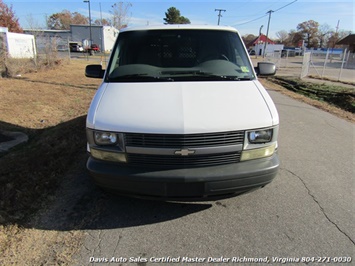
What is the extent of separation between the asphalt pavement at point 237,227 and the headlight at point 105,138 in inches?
35.1

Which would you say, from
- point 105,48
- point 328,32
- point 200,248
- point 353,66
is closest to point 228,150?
point 200,248

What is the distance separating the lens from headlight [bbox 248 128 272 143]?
109 inches

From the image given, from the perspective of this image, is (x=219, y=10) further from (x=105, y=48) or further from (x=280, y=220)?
(x=280, y=220)

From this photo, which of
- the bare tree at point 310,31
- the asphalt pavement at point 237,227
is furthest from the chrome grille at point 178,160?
the bare tree at point 310,31

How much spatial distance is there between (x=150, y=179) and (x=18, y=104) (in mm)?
7257

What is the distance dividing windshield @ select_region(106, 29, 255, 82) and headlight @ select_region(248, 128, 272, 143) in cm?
118

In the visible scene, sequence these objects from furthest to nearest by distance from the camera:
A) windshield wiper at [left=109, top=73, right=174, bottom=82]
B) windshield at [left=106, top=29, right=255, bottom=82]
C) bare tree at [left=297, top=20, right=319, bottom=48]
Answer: bare tree at [left=297, top=20, right=319, bottom=48] → windshield at [left=106, top=29, right=255, bottom=82] → windshield wiper at [left=109, top=73, right=174, bottom=82]

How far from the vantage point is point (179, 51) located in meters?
3.99

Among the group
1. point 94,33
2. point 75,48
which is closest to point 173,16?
point 94,33

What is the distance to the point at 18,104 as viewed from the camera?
26.9 ft

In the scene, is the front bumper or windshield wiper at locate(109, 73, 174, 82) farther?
windshield wiper at locate(109, 73, 174, 82)

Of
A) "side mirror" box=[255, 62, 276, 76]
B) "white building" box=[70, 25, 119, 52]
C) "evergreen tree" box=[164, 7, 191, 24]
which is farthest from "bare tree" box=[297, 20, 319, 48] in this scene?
"side mirror" box=[255, 62, 276, 76]

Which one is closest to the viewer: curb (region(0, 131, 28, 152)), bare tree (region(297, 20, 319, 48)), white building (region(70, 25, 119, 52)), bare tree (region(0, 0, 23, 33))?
curb (region(0, 131, 28, 152))

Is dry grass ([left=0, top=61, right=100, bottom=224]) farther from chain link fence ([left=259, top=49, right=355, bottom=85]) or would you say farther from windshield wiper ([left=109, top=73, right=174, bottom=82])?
chain link fence ([left=259, top=49, right=355, bottom=85])
